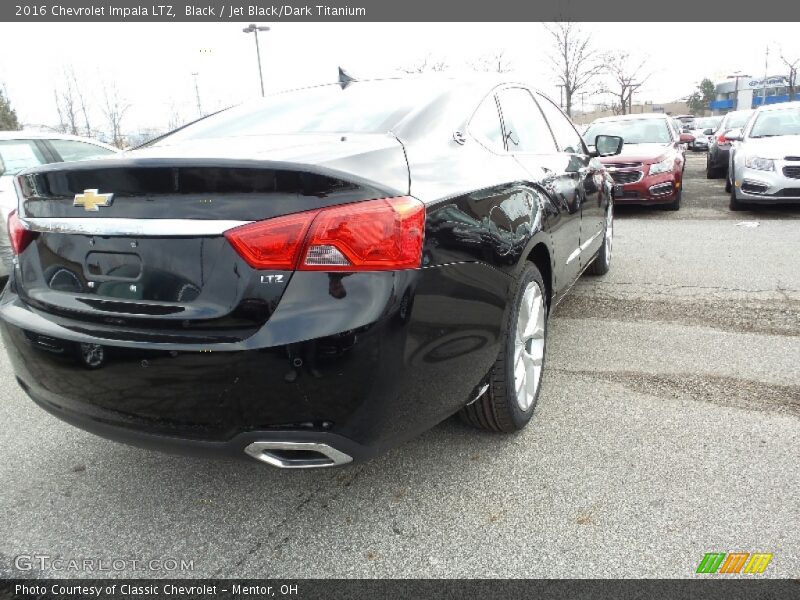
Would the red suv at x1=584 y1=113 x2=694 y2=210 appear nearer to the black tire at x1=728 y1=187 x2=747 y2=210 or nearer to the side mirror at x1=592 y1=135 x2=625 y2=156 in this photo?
the black tire at x1=728 y1=187 x2=747 y2=210

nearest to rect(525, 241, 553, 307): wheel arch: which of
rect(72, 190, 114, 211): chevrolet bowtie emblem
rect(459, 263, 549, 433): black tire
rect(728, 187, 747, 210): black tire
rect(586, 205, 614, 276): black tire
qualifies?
rect(459, 263, 549, 433): black tire

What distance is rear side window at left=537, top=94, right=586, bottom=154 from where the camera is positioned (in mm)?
3789

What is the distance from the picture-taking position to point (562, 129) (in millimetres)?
4020

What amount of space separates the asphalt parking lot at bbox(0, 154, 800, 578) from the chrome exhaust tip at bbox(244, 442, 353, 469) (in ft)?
0.27

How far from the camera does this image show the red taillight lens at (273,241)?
1.71 meters

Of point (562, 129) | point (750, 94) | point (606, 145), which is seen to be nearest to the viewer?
point (562, 129)

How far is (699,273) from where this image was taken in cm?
550

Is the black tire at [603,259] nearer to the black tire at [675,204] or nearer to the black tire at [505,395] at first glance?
the black tire at [505,395]

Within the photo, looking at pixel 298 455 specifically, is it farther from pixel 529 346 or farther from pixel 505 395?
pixel 529 346

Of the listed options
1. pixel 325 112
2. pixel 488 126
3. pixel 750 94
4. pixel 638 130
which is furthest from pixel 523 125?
pixel 750 94

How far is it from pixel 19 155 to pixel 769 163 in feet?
29.3

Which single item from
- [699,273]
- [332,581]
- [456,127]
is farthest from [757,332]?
[332,581]

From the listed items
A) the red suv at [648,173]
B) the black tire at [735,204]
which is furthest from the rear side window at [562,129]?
the black tire at [735,204]

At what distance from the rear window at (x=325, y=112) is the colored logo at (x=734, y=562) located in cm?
179
